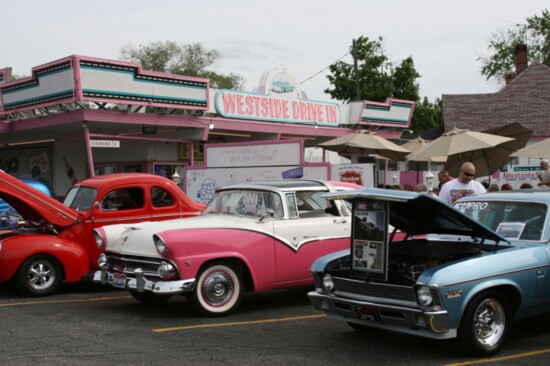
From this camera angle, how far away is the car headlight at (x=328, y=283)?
6.42 metres

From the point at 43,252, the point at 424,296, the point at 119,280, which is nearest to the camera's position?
the point at 424,296

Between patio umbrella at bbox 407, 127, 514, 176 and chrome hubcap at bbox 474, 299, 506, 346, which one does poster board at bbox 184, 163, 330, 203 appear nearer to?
patio umbrella at bbox 407, 127, 514, 176

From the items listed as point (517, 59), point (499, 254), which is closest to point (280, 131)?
point (499, 254)

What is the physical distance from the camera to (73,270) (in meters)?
9.51

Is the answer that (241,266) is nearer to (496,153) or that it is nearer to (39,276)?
(39,276)

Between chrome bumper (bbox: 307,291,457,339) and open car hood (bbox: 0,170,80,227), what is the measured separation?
4.86m

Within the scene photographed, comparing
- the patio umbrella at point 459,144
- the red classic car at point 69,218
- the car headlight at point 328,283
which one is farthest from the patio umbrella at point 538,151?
the car headlight at point 328,283

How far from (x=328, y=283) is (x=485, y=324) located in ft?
4.83

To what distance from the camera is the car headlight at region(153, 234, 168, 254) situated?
7.44 metres

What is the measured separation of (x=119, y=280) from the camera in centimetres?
793

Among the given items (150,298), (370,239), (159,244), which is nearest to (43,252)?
(150,298)

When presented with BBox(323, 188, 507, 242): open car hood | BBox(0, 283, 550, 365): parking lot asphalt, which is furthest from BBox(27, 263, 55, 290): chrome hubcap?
BBox(323, 188, 507, 242): open car hood

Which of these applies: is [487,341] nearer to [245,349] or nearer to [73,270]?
[245,349]

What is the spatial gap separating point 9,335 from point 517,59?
3483cm
